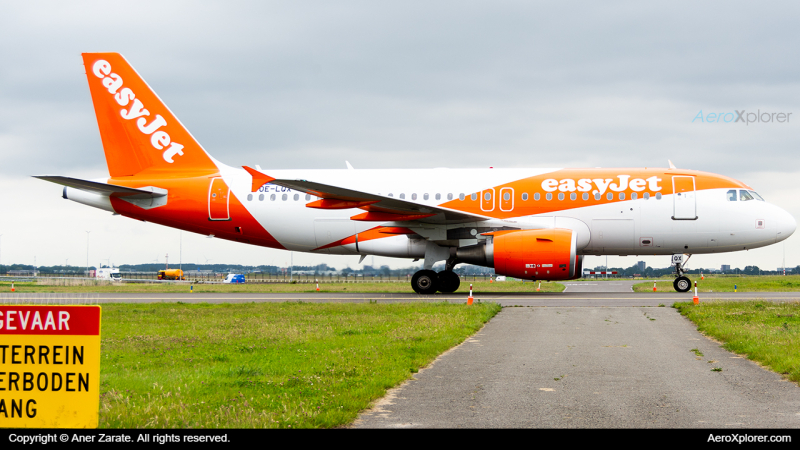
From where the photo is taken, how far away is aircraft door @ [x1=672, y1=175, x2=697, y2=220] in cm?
2297

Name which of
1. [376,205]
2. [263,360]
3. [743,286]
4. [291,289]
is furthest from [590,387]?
[743,286]

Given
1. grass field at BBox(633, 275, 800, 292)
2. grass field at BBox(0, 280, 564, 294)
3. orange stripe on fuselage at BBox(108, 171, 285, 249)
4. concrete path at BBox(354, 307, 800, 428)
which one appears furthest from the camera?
grass field at BBox(0, 280, 564, 294)

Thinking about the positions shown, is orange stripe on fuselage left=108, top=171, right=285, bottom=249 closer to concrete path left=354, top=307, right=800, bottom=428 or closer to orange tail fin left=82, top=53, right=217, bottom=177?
orange tail fin left=82, top=53, right=217, bottom=177

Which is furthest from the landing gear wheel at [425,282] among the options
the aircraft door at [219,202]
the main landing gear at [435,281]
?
the aircraft door at [219,202]

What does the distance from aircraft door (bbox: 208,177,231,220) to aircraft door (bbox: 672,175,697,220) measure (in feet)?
51.0

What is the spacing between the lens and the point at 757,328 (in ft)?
40.2

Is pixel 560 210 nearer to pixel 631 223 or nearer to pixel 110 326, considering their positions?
pixel 631 223

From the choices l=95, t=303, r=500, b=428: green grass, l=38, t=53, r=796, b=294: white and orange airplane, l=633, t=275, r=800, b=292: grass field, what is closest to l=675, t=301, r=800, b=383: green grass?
l=95, t=303, r=500, b=428: green grass

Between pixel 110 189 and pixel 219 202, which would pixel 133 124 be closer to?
pixel 110 189

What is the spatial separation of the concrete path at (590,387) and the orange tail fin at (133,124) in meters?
17.7

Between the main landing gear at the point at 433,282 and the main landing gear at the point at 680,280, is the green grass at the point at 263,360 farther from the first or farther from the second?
the main landing gear at the point at 680,280

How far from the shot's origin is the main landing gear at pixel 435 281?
2431cm

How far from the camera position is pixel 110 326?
1363cm
